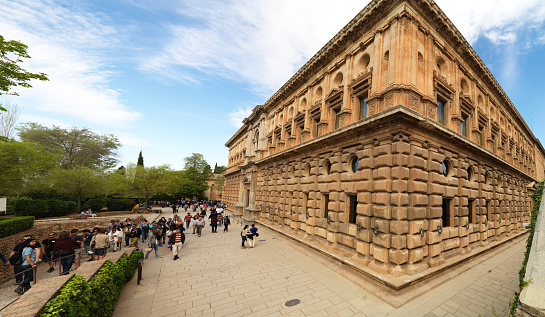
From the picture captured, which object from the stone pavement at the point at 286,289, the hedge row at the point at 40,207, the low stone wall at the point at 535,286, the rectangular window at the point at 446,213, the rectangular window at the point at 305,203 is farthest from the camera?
the hedge row at the point at 40,207

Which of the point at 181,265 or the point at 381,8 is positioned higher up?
the point at 381,8

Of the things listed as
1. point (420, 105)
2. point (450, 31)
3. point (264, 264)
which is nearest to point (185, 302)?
point (264, 264)

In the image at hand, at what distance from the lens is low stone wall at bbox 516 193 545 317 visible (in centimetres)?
302

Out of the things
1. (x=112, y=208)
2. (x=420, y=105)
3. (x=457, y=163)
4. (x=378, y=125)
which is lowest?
(x=112, y=208)

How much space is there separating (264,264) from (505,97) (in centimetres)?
2545

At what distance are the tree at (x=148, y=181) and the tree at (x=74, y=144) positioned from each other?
9.02m

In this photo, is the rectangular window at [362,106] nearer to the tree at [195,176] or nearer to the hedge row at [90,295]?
the hedge row at [90,295]

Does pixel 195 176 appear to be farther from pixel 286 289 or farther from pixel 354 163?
pixel 286 289

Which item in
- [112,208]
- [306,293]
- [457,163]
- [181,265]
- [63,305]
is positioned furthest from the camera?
[112,208]

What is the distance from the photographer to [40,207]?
2380cm

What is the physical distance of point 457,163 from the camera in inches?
478

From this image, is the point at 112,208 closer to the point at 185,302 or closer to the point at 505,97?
the point at 185,302

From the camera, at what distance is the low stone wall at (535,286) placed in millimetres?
3020

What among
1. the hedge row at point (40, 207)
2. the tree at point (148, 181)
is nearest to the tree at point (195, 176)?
the tree at point (148, 181)
